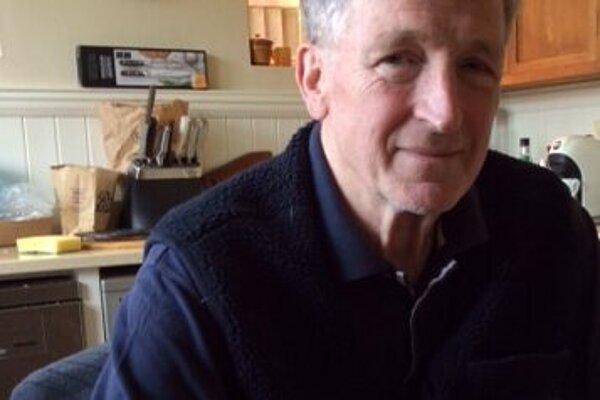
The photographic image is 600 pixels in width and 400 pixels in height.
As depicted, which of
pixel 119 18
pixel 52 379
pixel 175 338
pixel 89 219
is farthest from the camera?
A: pixel 119 18

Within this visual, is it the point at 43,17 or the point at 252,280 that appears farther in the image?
the point at 43,17

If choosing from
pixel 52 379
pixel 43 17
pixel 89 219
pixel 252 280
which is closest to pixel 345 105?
pixel 252 280

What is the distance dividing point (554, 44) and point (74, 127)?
5.23 ft

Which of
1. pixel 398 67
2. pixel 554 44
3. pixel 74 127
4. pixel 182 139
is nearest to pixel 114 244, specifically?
pixel 182 139

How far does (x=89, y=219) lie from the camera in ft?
6.43

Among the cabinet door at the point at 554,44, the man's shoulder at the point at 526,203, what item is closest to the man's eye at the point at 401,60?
the man's shoulder at the point at 526,203

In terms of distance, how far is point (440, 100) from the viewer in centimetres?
70

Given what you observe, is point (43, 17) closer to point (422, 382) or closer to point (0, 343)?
point (0, 343)

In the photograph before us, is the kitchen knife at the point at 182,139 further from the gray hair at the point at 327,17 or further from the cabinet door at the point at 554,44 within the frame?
the gray hair at the point at 327,17

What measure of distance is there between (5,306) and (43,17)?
0.99 metres

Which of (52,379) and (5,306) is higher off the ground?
(52,379)

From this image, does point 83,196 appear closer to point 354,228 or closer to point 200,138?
point 200,138

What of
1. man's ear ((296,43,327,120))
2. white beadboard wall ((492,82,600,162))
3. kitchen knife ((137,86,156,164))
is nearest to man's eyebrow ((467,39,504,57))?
man's ear ((296,43,327,120))

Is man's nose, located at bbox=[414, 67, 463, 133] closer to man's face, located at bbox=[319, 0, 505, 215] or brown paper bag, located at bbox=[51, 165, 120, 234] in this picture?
man's face, located at bbox=[319, 0, 505, 215]
